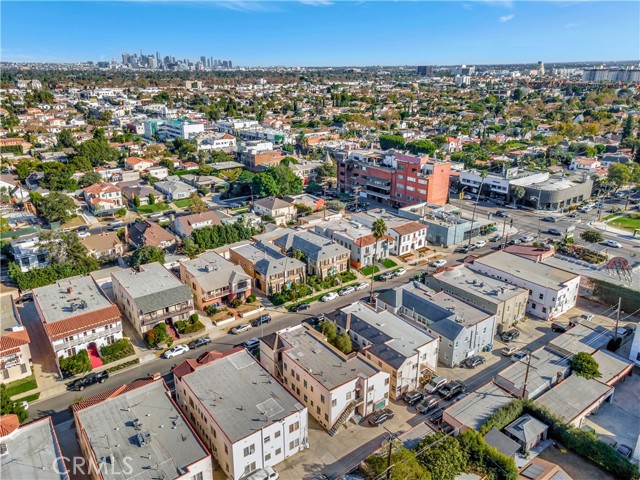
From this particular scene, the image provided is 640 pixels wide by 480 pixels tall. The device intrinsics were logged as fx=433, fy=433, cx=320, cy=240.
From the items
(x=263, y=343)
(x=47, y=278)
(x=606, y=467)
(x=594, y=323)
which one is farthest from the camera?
(x=47, y=278)

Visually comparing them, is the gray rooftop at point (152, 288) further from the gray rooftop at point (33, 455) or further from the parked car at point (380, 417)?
the parked car at point (380, 417)

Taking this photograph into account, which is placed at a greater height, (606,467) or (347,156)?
(347,156)

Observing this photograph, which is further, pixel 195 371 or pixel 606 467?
pixel 195 371

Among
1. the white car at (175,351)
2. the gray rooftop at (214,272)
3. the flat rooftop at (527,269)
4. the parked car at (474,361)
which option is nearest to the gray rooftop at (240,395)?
the white car at (175,351)

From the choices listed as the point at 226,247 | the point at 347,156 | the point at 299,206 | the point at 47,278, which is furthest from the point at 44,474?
the point at 347,156

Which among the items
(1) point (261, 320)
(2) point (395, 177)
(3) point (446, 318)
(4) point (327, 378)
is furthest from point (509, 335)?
(2) point (395, 177)

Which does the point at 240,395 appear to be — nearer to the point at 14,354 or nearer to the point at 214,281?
the point at 214,281

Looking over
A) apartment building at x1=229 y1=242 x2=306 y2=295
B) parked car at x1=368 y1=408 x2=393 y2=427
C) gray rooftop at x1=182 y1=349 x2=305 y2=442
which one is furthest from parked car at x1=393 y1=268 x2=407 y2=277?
gray rooftop at x1=182 y1=349 x2=305 y2=442

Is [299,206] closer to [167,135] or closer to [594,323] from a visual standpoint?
[594,323]
